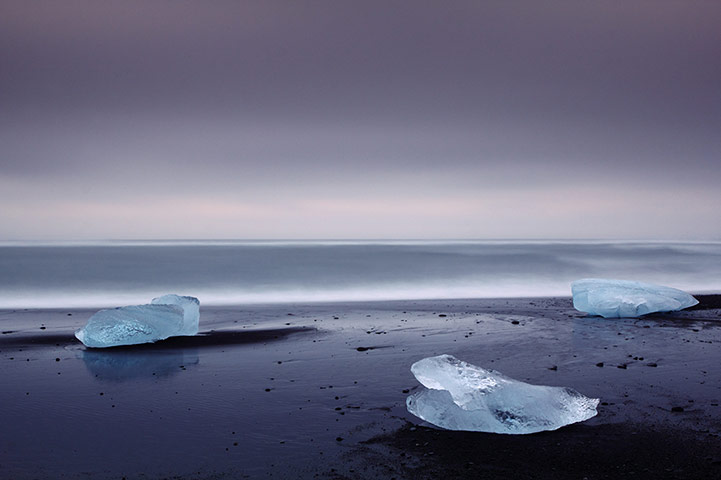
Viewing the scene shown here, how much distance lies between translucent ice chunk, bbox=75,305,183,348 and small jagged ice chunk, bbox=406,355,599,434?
4575mm

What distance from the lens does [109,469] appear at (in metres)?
3.88

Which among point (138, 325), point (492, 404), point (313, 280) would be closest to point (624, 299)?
point (492, 404)

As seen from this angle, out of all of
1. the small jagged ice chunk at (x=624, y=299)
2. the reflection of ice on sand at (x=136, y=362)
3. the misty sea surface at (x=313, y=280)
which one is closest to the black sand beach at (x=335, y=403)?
the reflection of ice on sand at (x=136, y=362)

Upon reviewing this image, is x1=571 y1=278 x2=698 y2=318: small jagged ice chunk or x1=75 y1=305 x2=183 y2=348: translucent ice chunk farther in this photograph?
x1=571 y1=278 x2=698 y2=318: small jagged ice chunk

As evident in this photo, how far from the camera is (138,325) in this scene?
8.23m

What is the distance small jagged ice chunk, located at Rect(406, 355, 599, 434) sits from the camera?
462 centimetres

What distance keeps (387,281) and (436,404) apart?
1817 centimetres

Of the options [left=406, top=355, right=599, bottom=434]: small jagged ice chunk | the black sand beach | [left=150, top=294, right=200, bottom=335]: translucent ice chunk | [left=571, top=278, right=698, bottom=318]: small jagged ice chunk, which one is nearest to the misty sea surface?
[left=571, top=278, right=698, bottom=318]: small jagged ice chunk

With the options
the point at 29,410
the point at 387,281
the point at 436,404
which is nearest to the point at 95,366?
the point at 29,410

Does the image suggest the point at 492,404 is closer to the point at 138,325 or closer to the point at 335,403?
the point at 335,403

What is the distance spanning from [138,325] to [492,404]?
5239mm

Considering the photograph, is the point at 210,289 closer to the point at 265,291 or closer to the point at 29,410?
the point at 265,291

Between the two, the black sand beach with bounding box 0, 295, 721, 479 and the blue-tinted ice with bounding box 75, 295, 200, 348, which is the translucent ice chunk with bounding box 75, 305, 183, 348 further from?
the black sand beach with bounding box 0, 295, 721, 479

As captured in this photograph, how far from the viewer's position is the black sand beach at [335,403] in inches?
155
